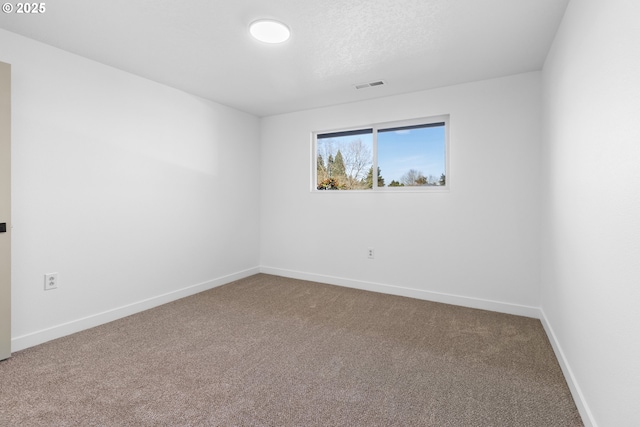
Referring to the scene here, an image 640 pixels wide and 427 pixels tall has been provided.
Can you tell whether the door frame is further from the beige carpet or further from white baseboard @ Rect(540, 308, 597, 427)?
white baseboard @ Rect(540, 308, 597, 427)

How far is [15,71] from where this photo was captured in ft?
7.38

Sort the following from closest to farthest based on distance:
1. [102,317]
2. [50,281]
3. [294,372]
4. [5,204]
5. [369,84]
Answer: [294,372] → [5,204] → [50,281] → [102,317] → [369,84]

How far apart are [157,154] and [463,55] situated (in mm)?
3078

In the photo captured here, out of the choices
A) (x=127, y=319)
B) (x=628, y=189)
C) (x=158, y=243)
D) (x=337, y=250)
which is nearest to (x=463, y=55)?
(x=628, y=189)

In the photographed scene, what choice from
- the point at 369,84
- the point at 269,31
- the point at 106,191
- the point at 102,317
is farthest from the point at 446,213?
the point at 102,317

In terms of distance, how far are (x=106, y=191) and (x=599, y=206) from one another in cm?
355

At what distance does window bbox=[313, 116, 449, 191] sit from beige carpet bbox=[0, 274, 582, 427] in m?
1.53

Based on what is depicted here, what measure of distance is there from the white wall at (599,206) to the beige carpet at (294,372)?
0.38 meters

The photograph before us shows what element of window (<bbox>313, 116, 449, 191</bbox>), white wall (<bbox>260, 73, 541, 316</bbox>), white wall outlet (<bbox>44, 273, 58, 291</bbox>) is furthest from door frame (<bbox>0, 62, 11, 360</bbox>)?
window (<bbox>313, 116, 449, 191</bbox>)

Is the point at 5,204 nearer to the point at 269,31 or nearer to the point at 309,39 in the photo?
the point at 269,31

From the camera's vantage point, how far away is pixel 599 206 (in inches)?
56.1

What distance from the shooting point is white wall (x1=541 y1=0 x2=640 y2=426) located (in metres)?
1.12

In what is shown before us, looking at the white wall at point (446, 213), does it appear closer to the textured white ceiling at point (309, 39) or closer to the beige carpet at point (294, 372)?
the textured white ceiling at point (309, 39)

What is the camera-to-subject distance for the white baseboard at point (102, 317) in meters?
2.32
